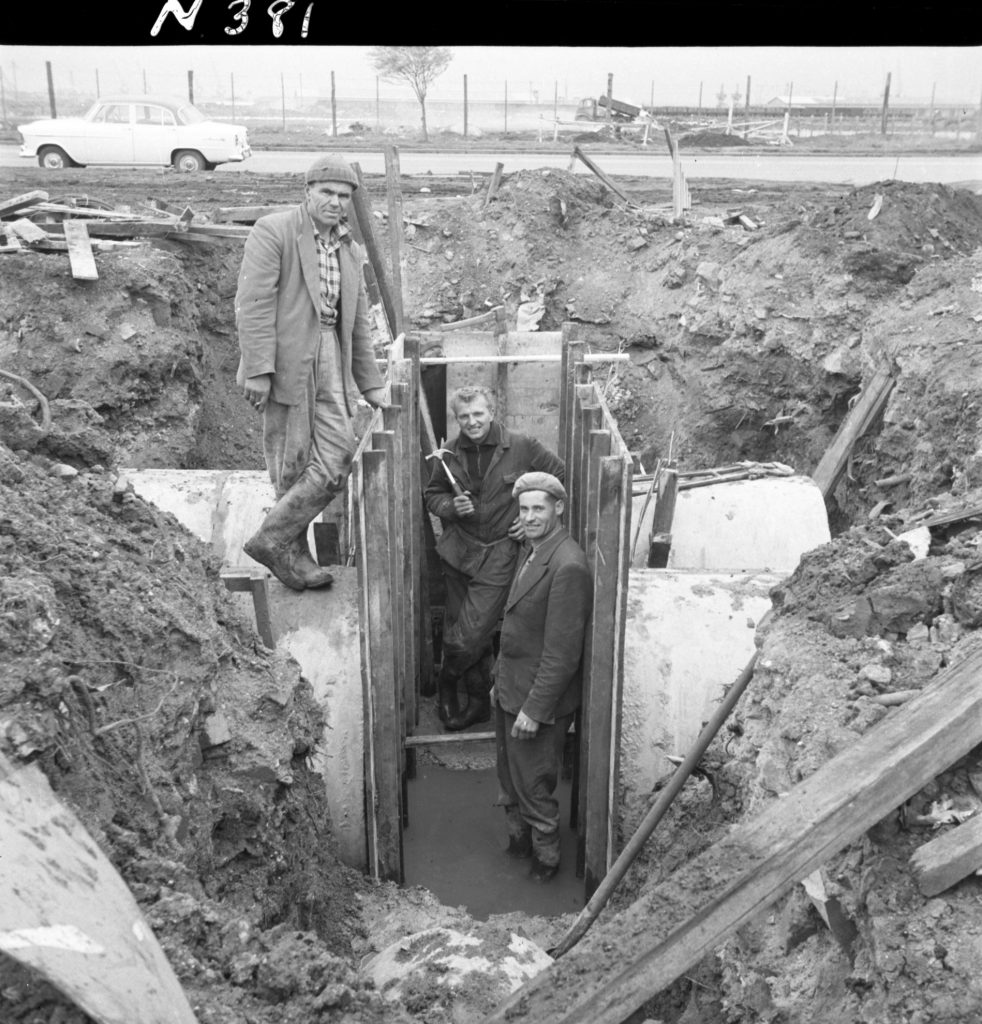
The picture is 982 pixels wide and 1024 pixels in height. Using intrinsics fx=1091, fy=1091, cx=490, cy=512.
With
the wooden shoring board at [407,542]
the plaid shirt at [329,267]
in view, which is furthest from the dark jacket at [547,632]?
the plaid shirt at [329,267]

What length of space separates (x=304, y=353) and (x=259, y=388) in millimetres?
303

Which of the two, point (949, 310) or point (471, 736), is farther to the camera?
point (949, 310)

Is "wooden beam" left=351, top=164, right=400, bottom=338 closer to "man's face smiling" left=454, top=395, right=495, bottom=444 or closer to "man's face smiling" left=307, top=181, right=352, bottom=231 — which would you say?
"man's face smiling" left=454, top=395, right=495, bottom=444

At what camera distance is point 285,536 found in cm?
600

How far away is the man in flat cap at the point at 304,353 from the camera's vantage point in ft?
18.3

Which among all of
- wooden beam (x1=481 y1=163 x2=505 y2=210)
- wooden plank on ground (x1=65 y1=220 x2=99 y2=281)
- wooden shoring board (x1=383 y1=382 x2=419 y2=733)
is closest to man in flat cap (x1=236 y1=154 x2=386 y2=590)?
wooden shoring board (x1=383 y1=382 x2=419 y2=733)

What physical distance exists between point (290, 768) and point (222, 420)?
688 centimetres

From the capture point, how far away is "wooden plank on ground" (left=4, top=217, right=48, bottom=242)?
1055cm

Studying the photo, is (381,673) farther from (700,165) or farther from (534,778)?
(700,165)

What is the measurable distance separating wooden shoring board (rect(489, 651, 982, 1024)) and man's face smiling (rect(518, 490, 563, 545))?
250cm

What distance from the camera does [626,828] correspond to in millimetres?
5773

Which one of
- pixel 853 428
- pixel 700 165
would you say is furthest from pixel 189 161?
pixel 853 428
